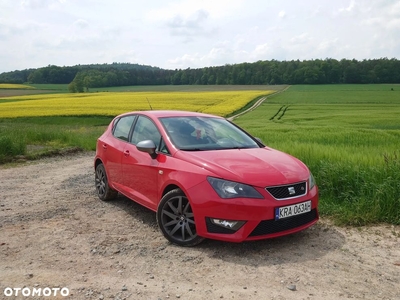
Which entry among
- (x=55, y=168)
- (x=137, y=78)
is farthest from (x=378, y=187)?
(x=137, y=78)

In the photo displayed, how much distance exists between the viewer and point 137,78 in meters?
108

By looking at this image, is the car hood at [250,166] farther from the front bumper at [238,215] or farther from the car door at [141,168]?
the car door at [141,168]

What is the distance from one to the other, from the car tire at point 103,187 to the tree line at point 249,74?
9371cm

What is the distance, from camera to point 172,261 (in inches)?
167

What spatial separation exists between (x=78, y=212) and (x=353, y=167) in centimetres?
442

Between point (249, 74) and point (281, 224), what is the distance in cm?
10775

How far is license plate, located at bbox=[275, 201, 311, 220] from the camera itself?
434cm

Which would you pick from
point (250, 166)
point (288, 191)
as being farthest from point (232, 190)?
point (288, 191)

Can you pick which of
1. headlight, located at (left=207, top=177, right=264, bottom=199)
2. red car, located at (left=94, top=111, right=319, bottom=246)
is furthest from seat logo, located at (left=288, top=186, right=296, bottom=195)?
headlight, located at (left=207, top=177, right=264, bottom=199)

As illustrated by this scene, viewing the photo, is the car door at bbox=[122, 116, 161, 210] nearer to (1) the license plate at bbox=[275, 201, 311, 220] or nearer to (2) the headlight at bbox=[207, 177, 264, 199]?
(2) the headlight at bbox=[207, 177, 264, 199]

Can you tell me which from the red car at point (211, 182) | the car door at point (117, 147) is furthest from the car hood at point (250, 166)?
the car door at point (117, 147)

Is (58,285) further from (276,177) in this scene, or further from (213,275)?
(276,177)

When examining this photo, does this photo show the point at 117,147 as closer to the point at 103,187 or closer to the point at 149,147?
the point at 103,187

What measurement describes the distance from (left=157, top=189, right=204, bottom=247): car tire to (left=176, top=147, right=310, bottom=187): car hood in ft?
1.57
